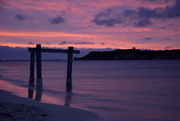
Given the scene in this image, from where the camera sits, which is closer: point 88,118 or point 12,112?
point 12,112

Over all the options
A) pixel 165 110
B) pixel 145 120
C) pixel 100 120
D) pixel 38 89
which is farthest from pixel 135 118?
pixel 38 89

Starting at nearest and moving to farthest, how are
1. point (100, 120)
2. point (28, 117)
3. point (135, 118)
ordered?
point (28, 117)
point (100, 120)
point (135, 118)

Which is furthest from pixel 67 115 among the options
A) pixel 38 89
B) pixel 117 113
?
pixel 38 89

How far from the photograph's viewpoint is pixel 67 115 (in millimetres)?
7883

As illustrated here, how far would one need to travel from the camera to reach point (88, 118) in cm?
795

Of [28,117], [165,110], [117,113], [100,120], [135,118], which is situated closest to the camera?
[28,117]

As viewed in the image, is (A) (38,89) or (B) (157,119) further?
(A) (38,89)

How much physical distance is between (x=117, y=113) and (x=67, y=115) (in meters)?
2.23

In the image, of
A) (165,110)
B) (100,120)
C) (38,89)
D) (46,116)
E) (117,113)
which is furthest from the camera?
(38,89)

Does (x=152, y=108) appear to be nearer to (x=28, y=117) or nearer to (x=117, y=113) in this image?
(x=117, y=113)

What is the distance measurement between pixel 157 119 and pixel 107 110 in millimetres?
2161

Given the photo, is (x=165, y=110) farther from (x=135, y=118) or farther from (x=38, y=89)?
(x=38, y=89)

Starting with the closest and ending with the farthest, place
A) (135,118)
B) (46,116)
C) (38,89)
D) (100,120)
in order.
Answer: (46,116)
(100,120)
(135,118)
(38,89)

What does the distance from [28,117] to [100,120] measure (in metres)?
2.48
